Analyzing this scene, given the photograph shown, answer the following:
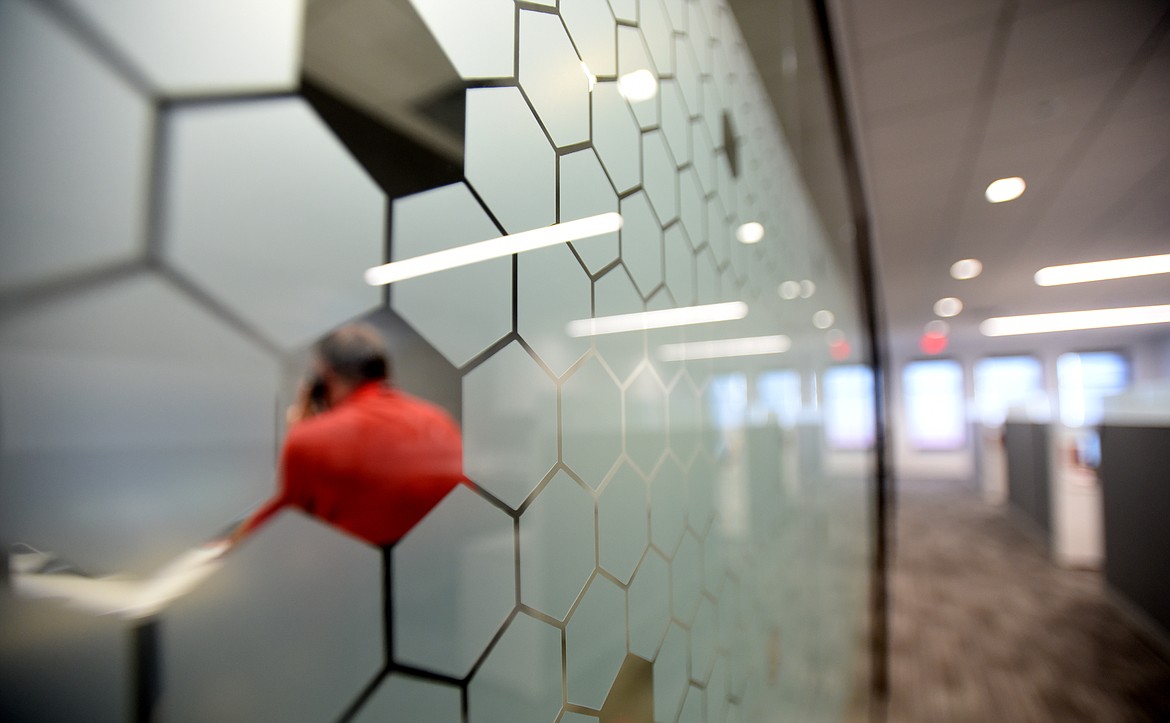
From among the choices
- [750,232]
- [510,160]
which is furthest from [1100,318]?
[510,160]

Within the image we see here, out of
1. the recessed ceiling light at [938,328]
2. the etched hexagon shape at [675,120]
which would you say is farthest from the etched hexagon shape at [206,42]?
the recessed ceiling light at [938,328]

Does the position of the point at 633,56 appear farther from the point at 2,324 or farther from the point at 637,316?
the point at 2,324

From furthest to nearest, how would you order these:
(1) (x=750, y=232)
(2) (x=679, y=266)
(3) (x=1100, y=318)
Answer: (3) (x=1100, y=318) < (1) (x=750, y=232) < (2) (x=679, y=266)

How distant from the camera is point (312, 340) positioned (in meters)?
0.11

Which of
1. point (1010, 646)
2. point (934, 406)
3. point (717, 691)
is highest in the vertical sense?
point (934, 406)

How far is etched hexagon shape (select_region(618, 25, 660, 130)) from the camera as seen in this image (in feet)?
1.01

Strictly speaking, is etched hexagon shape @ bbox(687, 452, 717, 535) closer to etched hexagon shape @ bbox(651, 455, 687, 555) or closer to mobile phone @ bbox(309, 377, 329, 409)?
etched hexagon shape @ bbox(651, 455, 687, 555)

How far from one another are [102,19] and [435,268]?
0.09 m

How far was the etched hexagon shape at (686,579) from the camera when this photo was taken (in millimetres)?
356

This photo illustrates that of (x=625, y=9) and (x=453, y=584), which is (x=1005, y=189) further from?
(x=453, y=584)

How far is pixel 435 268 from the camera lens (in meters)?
0.16

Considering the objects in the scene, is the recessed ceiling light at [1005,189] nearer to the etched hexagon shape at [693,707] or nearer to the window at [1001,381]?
the etched hexagon shape at [693,707]

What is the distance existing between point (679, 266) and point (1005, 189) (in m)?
1.89

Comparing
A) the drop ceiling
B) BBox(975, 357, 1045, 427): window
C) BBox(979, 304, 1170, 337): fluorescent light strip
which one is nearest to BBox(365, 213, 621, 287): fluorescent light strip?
the drop ceiling
